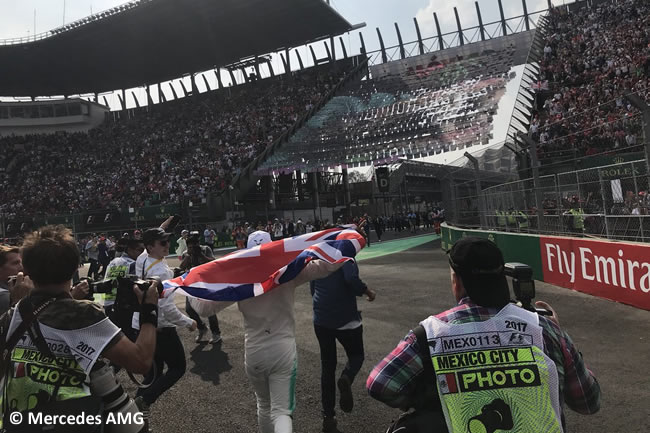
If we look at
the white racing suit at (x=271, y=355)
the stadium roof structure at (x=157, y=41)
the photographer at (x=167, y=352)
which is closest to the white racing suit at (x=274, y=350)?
the white racing suit at (x=271, y=355)

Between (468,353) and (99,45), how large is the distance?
4605 cm

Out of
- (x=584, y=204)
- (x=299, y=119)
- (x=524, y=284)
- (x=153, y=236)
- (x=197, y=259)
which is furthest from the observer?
(x=299, y=119)

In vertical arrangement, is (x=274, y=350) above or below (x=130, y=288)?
below

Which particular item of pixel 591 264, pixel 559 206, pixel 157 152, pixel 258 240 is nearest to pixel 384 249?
pixel 559 206

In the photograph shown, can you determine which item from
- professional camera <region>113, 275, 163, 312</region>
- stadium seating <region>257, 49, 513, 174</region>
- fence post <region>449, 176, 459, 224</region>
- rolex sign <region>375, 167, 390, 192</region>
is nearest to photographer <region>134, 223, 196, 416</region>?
professional camera <region>113, 275, 163, 312</region>

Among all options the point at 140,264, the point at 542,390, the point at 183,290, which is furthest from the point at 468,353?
the point at 140,264

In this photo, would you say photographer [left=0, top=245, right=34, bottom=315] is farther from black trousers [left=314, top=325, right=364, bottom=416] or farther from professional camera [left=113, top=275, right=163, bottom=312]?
black trousers [left=314, top=325, right=364, bottom=416]

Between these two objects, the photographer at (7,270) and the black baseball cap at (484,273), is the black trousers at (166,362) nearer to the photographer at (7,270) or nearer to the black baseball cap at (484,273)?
the photographer at (7,270)

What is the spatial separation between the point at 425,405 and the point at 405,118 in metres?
30.9

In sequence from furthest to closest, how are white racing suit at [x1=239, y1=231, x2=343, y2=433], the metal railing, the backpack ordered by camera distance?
the metal railing → white racing suit at [x1=239, y1=231, x2=343, y2=433] → the backpack

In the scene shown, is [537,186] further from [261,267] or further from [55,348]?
[55,348]

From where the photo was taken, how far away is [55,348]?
6.20 feet

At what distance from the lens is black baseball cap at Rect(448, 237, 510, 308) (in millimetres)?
1634

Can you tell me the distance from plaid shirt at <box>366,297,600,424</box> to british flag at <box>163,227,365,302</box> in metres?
1.58
